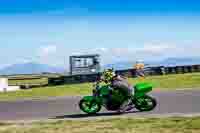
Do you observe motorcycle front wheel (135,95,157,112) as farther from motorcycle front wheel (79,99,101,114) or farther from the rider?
motorcycle front wheel (79,99,101,114)

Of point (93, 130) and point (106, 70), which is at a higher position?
point (106, 70)

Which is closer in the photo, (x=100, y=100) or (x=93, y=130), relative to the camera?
(x=93, y=130)

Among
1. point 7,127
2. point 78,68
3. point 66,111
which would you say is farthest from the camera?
point 78,68

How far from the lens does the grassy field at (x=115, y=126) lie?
41.2 feet

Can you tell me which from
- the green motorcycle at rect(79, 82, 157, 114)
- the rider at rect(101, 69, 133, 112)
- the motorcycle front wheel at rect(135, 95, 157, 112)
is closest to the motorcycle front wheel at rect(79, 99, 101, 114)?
the green motorcycle at rect(79, 82, 157, 114)

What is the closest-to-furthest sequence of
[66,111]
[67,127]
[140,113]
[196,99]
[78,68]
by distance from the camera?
1. [67,127]
2. [140,113]
3. [66,111]
4. [196,99]
5. [78,68]

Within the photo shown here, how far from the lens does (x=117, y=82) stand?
57.0 ft

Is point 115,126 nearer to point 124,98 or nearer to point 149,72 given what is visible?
point 124,98

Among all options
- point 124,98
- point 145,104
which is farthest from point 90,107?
point 145,104

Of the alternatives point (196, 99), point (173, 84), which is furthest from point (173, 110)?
point (173, 84)

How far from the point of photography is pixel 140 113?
16.9 metres

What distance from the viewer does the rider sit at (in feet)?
56.0

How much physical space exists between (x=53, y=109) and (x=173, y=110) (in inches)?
215

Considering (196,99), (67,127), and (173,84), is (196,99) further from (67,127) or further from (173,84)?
(173,84)
